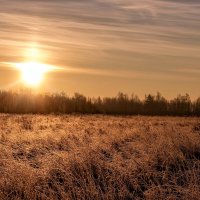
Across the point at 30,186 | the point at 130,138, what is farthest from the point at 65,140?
the point at 30,186

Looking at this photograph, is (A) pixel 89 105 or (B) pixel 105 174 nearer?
(B) pixel 105 174

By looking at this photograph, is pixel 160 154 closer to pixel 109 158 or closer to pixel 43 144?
pixel 109 158

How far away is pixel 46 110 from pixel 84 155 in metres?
48.2

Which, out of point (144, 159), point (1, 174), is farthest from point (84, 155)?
point (1, 174)

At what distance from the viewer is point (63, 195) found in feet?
30.2

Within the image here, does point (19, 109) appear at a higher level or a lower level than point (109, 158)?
higher

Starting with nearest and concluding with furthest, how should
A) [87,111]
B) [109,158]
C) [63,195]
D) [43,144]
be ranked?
1. [63,195]
2. [109,158]
3. [43,144]
4. [87,111]

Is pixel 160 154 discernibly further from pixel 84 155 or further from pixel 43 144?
pixel 43 144

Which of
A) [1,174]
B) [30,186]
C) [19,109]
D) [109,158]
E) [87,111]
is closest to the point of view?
[30,186]

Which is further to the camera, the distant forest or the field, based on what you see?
the distant forest

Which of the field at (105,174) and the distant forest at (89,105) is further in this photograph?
the distant forest at (89,105)

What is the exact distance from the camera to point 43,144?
717 inches

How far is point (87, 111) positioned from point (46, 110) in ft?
17.3

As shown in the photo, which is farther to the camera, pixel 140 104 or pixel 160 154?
pixel 140 104
